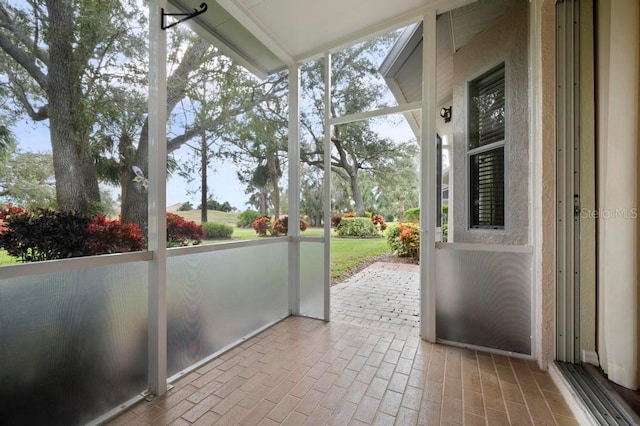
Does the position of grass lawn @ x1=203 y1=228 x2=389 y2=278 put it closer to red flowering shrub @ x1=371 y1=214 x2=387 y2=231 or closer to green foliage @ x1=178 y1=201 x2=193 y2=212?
red flowering shrub @ x1=371 y1=214 x2=387 y2=231

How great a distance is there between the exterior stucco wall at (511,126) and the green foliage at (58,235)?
2800 millimetres

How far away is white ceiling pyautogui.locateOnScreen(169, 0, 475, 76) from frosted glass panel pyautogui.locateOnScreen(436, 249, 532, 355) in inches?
93.5

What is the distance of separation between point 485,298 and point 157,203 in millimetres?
2844

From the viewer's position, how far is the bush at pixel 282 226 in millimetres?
3330

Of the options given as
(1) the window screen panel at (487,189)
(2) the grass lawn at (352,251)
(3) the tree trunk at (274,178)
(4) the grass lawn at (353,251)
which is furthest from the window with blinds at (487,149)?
(4) the grass lawn at (353,251)

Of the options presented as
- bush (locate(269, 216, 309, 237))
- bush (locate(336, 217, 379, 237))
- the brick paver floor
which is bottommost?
the brick paver floor

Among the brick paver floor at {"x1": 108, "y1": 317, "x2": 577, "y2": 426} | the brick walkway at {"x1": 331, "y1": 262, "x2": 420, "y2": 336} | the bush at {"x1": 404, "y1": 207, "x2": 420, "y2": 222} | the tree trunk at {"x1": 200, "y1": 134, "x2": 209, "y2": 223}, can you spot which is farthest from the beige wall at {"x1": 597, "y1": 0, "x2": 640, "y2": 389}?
the bush at {"x1": 404, "y1": 207, "x2": 420, "y2": 222}

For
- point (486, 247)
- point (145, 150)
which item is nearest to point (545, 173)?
point (486, 247)

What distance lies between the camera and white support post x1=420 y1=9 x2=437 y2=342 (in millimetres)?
2668

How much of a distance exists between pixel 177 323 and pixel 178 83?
75.2 inches

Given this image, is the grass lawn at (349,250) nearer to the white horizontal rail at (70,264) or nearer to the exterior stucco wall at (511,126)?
the exterior stucco wall at (511,126)

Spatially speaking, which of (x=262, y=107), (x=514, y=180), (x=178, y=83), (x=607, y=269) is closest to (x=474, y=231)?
(x=514, y=180)

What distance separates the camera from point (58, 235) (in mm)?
1572

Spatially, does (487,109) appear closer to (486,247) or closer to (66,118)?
(486,247)
